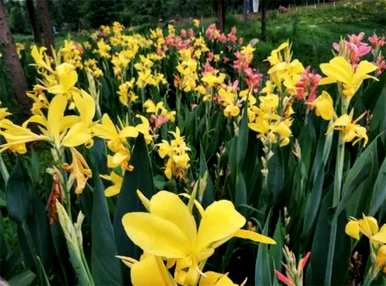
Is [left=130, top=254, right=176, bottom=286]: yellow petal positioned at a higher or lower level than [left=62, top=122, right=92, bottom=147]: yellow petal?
lower

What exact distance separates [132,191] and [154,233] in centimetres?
45

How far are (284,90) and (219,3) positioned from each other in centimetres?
606

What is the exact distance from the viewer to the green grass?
23.7ft

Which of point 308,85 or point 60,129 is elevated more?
point 60,129

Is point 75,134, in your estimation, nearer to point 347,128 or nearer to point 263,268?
point 263,268

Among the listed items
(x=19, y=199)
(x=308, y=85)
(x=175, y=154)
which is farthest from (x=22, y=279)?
(x=308, y=85)

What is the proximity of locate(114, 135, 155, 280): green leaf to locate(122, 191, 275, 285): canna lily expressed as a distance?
0.41 m

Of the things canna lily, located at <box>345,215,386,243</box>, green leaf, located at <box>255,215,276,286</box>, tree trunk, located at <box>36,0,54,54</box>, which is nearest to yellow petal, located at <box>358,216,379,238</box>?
canna lily, located at <box>345,215,386,243</box>

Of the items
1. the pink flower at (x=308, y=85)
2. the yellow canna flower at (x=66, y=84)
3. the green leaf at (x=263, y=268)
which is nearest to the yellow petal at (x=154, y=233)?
the green leaf at (x=263, y=268)

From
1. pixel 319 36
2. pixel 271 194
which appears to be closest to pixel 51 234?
pixel 271 194

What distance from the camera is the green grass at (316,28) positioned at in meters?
7.22

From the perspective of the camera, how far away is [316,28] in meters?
10.5

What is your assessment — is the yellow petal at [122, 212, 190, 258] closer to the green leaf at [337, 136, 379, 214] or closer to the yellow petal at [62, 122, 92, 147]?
the yellow petal at [62, 122, 92, 147]

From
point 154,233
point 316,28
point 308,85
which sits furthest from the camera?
point 316,28
